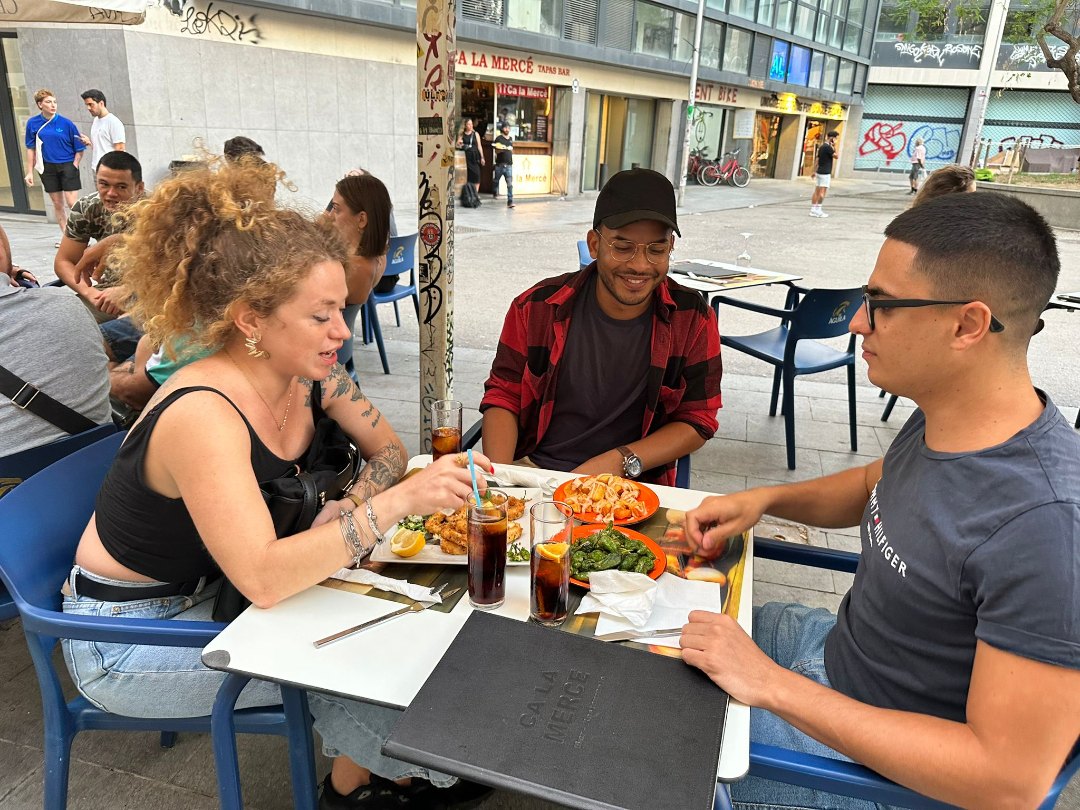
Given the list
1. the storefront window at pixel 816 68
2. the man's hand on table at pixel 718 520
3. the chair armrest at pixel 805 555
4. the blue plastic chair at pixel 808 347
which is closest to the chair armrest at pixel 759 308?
the blue plastic chair at pixel 808 347

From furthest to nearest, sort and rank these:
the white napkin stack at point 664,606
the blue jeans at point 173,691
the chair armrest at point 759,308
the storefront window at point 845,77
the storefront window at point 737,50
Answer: the storefront window at point 845,77 → the storefront window at point 737,50 → the chair armrest at point 759,308 → the blue jeans at point 173,691 → the white napkin stack at point 664,606

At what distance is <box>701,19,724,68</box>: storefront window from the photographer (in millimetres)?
22438

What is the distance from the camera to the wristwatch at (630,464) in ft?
8.04

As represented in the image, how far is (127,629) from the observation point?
150cm

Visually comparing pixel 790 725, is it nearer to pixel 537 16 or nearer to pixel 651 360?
pixel 651 360

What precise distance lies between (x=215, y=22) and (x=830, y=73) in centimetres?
2800

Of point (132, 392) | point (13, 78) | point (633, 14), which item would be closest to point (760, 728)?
point (132, 392)

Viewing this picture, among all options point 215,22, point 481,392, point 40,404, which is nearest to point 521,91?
point 215,22

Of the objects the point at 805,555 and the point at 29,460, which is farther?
the point at 29,460

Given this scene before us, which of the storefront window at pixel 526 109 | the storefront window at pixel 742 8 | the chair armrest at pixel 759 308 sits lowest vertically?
the chair armrest at pixel 759 308

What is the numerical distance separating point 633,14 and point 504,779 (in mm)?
21334

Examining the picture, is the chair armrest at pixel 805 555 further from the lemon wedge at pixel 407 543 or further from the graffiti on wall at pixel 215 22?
the graffiti on wall at pixel 215 22

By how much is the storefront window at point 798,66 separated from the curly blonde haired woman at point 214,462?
3070 cm

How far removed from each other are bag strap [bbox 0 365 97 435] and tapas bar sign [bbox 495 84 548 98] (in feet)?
56.0
